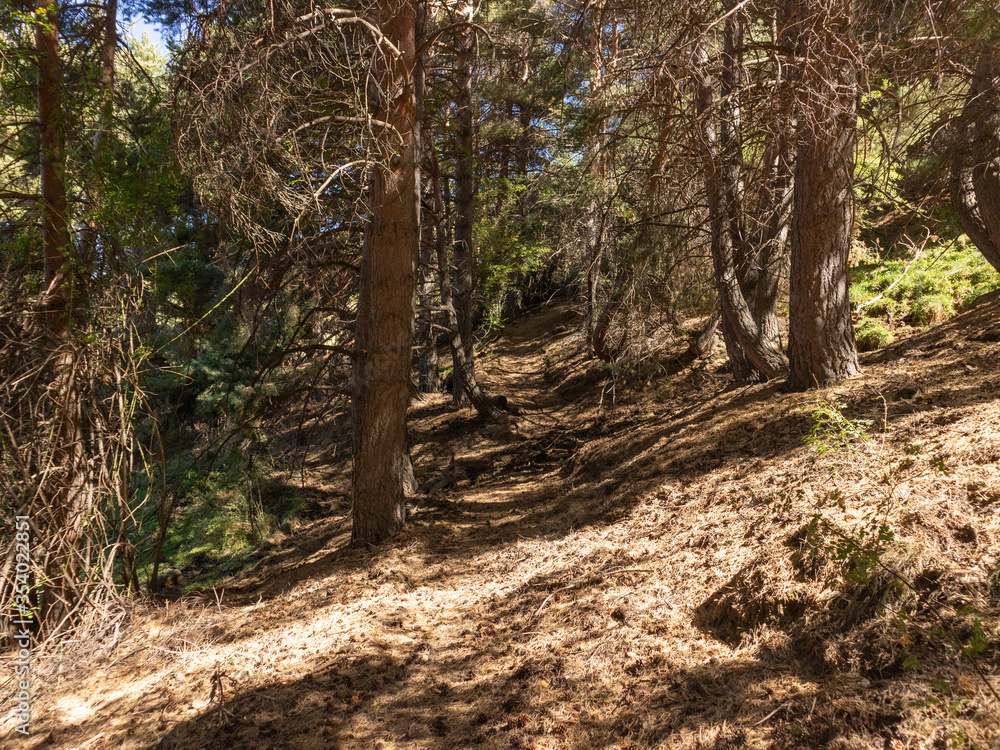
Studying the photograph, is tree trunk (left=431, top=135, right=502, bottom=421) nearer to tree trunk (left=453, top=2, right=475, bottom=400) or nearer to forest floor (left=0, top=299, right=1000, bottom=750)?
tree trunk (left=453, top=2, right=475, bottom=400)

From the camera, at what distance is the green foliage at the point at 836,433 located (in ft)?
15.6

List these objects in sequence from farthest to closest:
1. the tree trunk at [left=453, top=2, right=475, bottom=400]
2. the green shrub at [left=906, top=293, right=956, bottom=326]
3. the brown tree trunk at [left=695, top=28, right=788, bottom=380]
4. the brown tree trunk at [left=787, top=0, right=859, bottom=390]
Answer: the tree trunk at [left=453, top=2, right=475, bottom=400] → the green shrub at [left=906, top=293, right=956, bottom=326] → the brown tree trunk at [left=695, top=28, right=788, bottom=380] → the brown tree trunk at [left=787, top=0, right=859, bottom=390]

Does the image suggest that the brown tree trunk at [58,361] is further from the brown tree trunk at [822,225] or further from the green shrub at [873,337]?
the green shrub at [873,337]

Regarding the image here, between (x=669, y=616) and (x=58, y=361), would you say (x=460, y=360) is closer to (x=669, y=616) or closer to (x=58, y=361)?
(x=58, y=361)

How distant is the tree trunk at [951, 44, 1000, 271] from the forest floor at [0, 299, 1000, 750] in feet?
2.94

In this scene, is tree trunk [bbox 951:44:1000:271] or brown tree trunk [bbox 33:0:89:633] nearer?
brown tree trunk [bbox 33:0:89:633]

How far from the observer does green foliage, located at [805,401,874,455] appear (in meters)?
4.76

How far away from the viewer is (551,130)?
41.0ft

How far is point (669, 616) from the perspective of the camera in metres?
4.13

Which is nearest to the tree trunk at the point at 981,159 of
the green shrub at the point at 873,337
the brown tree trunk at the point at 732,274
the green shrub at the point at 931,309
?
the green shrub at the point at 873,337

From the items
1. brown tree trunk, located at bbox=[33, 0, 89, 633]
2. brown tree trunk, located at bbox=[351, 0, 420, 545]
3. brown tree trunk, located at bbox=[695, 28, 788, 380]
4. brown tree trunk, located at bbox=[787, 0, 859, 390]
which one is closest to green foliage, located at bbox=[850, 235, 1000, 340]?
brown tree trunk, located at bbox=[695, 28, 788, 380]

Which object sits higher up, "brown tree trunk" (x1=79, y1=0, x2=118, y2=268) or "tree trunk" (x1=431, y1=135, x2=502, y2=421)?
"brown tree trunk" (x1=79, y1=0, x2=118, y2=268)

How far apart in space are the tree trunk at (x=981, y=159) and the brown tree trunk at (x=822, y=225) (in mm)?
1184

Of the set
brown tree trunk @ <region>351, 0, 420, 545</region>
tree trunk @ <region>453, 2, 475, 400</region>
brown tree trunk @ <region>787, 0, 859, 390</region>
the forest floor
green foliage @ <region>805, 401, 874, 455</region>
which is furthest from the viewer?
tree trunk @ <region>453, 2, 475, 400</region>
